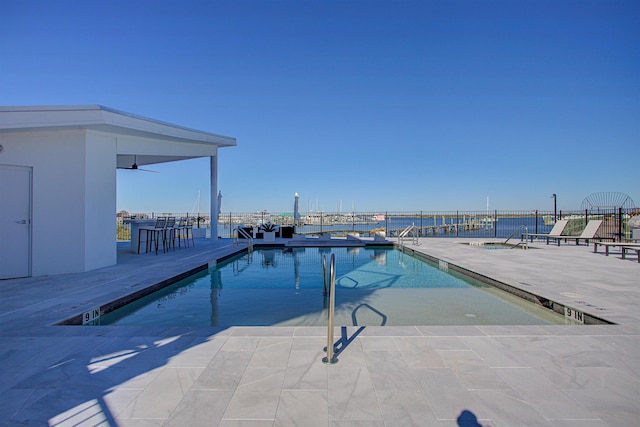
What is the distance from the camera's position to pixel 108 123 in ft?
17.9

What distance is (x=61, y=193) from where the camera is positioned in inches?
220

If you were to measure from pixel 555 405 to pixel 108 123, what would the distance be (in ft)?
21.7

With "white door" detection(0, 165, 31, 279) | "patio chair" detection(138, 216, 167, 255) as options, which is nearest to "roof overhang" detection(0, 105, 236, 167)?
"white door" detection(0, 165, 31, 279)

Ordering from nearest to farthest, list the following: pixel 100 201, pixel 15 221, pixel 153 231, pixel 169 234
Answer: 1. pixel 15 221
2. pixel 100 201
3. pixel 153 231
4. pixel 169 234

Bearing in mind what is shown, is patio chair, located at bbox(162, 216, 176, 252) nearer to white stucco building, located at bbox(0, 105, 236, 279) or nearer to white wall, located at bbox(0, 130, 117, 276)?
white stucco building, located at bbox(0, 105, 236, 279)

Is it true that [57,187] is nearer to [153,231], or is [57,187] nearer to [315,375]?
[153,231]

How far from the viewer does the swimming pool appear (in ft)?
12.7

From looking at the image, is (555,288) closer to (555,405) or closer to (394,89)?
(555,405)

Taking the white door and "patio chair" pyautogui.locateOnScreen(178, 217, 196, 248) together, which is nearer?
the white door

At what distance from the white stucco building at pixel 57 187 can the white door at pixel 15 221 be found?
1 cm

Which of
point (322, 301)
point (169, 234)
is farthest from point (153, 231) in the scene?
point (322, 301)

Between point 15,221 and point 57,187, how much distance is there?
794mm

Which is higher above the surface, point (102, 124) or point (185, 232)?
point (102, 124)

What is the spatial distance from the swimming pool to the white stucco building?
200 centimetres
